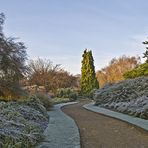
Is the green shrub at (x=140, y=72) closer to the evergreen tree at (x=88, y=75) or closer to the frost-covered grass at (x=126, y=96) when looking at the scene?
the frost-covered grass at (x=126, y=96)

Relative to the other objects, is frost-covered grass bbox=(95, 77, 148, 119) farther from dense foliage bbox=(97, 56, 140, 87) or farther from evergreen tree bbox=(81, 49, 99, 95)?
dense foliage bbox=(97, 56, 140, 87)

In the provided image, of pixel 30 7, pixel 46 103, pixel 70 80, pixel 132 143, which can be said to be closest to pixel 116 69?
pixel 70 80

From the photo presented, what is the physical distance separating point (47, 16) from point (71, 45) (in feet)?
21.6

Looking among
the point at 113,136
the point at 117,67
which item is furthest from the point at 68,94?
the point at 117,67

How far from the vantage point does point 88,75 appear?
40.0 meters

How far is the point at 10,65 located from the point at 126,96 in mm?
7067

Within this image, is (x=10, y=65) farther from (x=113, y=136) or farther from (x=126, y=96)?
(x=113, y=136)

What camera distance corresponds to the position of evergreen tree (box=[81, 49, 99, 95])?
3912 cm

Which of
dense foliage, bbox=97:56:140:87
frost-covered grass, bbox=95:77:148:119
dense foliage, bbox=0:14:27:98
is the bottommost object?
frost-covered grass, bbox=95:77:148:119

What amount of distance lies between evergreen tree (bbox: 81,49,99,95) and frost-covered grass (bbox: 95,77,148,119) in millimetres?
15847

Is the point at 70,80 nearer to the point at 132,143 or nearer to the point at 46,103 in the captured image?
the point at 46,103

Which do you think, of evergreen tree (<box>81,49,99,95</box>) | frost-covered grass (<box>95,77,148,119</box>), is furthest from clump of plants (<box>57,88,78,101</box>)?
frost-covered grass (<box>95,77,148,119</box>)

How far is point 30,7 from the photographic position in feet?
49.3

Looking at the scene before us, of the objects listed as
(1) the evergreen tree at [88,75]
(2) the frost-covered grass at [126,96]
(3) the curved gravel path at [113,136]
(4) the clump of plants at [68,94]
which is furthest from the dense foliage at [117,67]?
(3) the curved gravel path at [113,136]
